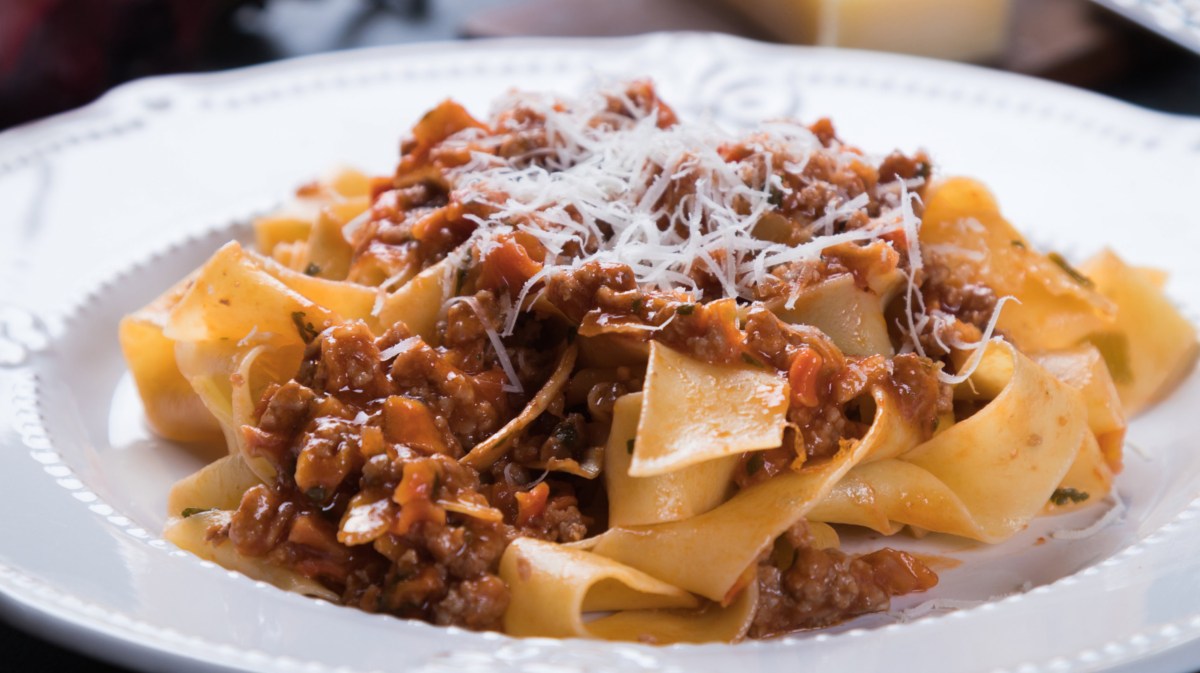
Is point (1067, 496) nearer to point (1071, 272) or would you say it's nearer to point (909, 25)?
point (1071, 272)

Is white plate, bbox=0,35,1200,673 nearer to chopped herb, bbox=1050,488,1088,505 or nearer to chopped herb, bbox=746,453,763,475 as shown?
chopped herb, bbox=1050,488,1088,505

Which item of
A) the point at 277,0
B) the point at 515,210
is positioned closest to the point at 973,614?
the point at 515,210

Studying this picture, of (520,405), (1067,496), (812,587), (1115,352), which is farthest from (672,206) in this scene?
(1115,352)

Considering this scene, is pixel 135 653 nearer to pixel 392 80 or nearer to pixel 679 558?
pixel 679 558

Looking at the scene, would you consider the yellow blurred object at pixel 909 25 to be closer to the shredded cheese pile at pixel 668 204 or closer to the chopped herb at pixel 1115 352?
the chopped herb at pixel 1115 352

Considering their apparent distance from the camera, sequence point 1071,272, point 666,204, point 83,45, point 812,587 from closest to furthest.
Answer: point 812,587 → point 666,204 → point 1071,272 → point 83,45

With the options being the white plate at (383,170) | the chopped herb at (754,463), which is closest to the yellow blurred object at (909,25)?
the white plate at (383,170)

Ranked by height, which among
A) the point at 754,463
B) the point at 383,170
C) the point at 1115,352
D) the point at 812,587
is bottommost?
the point at 383,170
